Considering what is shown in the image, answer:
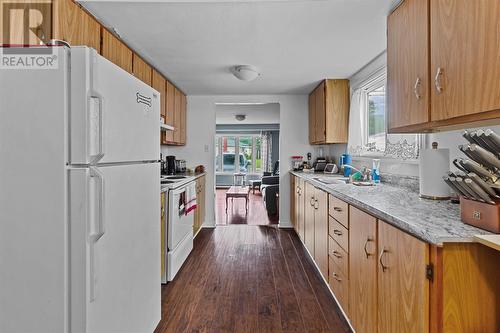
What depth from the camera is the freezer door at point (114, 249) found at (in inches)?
40.0

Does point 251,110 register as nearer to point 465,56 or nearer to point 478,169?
point 465,56

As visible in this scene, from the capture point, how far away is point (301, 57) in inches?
102

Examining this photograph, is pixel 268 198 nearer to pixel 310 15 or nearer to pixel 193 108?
pixel 193 108

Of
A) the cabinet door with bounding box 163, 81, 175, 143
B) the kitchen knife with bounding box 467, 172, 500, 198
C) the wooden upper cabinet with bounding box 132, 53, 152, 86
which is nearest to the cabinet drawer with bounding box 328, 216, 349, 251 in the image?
the kitchen knife with bounding box 467, 172, 500, 198

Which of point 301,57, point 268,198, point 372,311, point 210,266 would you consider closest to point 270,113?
point 268,198

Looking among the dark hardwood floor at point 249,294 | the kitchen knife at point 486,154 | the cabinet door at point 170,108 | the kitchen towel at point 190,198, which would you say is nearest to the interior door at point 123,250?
the dark hardwood floor at point 249,294

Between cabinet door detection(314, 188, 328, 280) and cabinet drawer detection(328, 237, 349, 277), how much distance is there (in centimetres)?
13

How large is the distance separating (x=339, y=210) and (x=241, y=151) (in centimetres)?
754

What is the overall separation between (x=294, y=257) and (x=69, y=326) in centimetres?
233

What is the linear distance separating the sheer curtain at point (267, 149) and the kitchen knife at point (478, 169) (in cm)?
794

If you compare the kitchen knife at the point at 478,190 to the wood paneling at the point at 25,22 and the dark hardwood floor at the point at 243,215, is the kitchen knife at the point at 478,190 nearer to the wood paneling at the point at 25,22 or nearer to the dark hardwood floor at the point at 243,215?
the wood paneling at the point at 25,22

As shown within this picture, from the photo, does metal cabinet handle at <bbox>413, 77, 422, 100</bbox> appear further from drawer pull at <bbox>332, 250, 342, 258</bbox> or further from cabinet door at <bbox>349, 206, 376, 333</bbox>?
drawer pull at <bbox>332, 250, 342, 258</bbox>

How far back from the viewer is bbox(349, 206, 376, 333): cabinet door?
132 cm

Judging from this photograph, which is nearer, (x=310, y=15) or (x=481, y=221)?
(x=481, y=221)
